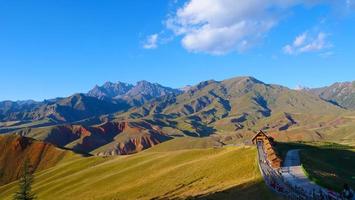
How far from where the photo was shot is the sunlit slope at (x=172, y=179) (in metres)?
62.7

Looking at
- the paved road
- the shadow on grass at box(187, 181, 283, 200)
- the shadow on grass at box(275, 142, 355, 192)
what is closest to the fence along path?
the paved road

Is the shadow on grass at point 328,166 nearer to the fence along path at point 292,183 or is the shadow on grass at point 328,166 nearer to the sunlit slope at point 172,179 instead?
the fence along path at point 292,183

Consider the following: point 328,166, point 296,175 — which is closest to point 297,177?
point 296,175

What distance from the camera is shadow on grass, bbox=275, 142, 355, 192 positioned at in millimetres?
59031

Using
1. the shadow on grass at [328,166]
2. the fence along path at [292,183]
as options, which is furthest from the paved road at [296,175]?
the shadow on grass at [328,166]

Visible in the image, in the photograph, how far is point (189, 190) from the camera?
72750 millimetres

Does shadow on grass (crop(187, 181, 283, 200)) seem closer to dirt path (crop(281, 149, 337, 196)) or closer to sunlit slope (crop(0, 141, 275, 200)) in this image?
sunlit slope (crop(0, 141, 275, 200))

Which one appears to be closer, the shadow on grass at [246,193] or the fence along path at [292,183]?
the fence along path at [292,183]

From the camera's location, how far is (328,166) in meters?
81.2

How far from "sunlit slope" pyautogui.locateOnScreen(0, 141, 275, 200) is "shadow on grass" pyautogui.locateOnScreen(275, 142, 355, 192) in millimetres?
7876

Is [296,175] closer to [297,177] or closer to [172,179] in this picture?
[297,177]

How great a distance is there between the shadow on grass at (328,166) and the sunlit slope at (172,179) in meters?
7.88

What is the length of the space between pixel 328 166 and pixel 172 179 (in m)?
28.3

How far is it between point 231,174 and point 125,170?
166ft
